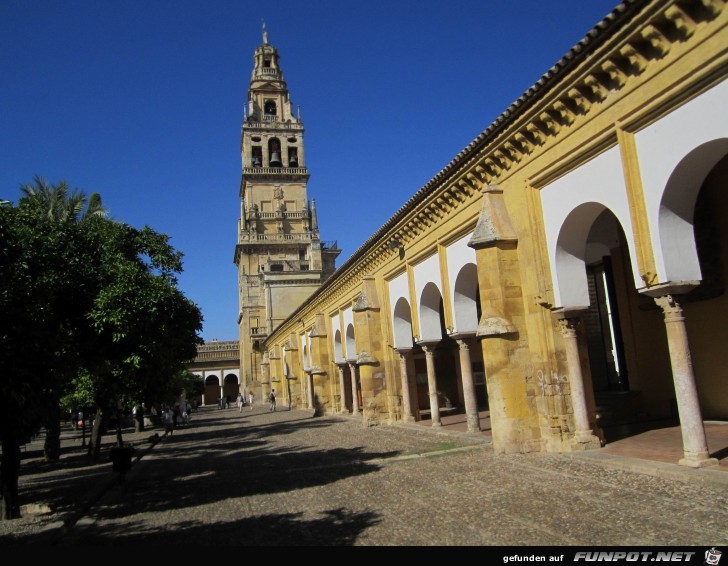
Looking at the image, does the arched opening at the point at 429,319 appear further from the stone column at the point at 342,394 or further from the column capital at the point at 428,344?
the stone column at the point at 342,394

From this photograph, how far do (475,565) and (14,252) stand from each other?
689 cm

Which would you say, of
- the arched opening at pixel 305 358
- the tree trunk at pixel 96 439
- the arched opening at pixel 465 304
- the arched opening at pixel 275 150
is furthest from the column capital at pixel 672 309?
the arched opening at pixel 275 150

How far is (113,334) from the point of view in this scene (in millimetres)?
10344

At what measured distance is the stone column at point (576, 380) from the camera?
9.87 metres

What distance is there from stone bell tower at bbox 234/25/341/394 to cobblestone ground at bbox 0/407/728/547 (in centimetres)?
4438

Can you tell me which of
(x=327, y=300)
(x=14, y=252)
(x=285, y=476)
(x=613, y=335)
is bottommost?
(x=285, y=476)

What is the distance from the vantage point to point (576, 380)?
999 cm

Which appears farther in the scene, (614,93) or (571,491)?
(614,93)

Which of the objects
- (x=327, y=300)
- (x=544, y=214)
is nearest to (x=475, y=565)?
(x=544, y=214)

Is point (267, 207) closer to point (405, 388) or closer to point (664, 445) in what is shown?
point (405, 388)

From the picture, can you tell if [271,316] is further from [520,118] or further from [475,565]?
[475,565]

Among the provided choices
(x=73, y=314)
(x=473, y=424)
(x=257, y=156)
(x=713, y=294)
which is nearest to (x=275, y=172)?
(x=257, y=156)

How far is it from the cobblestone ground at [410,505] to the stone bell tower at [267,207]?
44380 millimetres

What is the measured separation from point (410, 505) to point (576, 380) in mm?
4137
